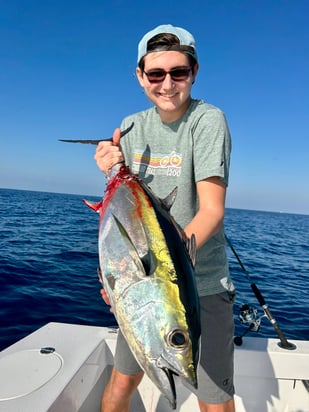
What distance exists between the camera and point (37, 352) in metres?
2.98

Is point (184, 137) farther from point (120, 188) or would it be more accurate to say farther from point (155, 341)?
point (155, 341)

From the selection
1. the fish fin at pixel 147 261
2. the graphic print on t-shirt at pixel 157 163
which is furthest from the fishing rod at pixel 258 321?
the fish fin at pixel 147 261

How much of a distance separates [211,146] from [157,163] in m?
0.46

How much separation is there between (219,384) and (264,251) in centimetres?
1644

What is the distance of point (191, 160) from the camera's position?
240 cm

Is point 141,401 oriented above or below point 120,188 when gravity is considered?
below

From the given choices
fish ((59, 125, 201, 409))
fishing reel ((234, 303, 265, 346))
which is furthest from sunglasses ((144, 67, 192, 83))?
fishing reel ((234, 303, 265, 346))

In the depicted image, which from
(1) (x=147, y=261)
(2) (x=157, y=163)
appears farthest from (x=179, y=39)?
(1) (x=147, y=261)

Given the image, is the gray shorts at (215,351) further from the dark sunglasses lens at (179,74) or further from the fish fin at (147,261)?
the dark sunglasses lens at (179,74)

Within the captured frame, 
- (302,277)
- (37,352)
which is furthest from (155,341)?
(302,277)

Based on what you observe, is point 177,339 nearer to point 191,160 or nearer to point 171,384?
point 171,384

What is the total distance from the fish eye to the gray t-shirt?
3.53 ft

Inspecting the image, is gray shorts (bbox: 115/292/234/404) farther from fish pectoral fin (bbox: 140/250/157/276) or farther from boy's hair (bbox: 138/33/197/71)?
boy's hair (bbox: 138/33/197/71)

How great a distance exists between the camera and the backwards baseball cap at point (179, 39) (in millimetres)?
2193
